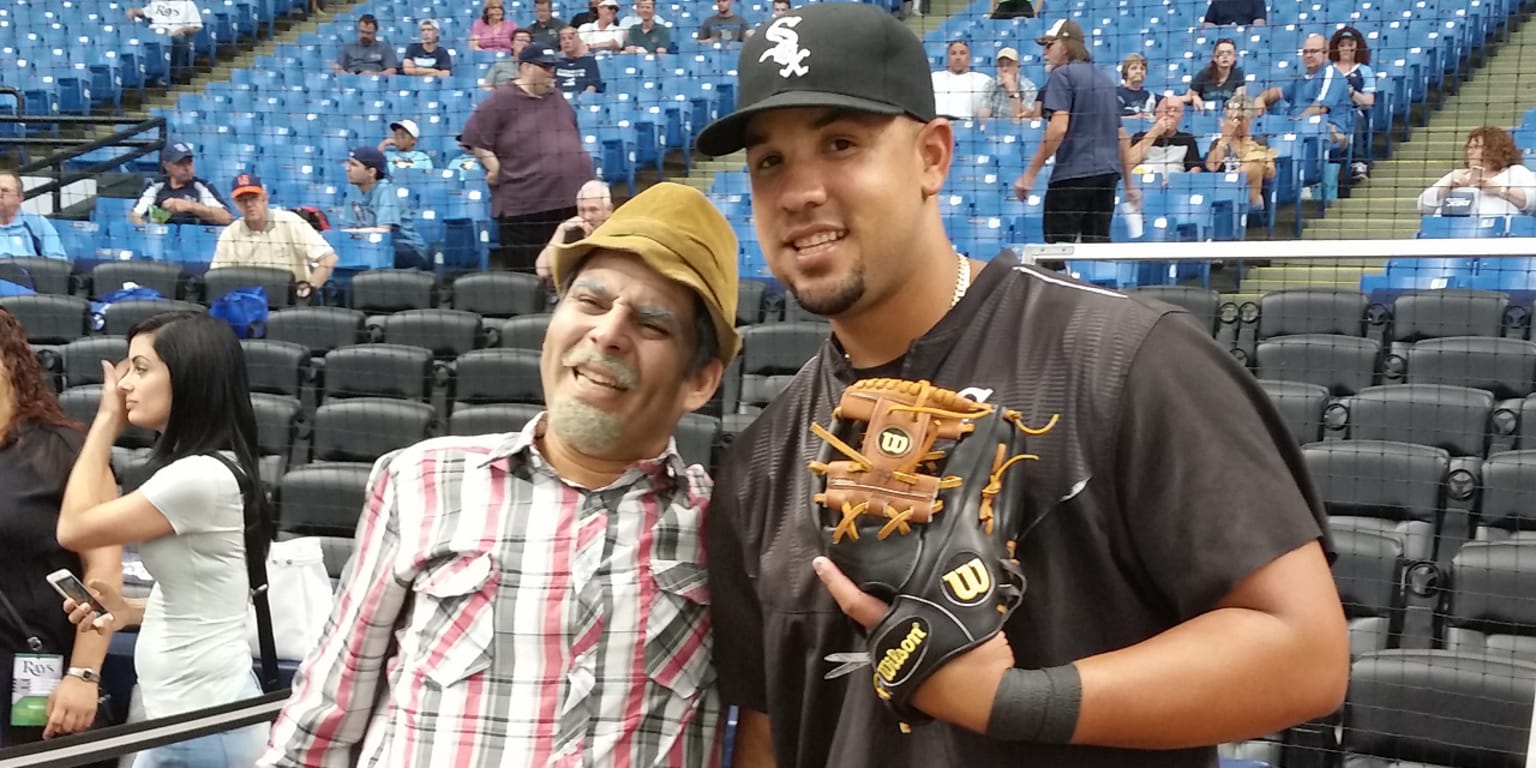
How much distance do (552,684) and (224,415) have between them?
1.88 m

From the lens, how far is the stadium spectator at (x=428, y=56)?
10148mm

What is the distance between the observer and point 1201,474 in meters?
1.29

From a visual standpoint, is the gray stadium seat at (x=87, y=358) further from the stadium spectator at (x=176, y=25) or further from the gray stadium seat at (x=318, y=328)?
the stadium spectator at (x=176, y=25)

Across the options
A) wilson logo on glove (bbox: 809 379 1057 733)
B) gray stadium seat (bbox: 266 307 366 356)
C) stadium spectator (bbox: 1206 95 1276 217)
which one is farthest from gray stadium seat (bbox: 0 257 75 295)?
wilson logo on glove (bbox: 809 379 1057 733)

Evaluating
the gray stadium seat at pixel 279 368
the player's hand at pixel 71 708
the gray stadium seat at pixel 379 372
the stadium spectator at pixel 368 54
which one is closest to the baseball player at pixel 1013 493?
the player's hand at pixel 71 708

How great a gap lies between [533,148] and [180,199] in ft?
8.90

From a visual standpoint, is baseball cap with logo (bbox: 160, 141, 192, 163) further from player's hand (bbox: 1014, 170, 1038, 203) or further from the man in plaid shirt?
the man in plaid shirt

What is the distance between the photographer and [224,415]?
130 inches

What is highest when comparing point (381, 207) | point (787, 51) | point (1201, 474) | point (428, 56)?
point (428, 56)

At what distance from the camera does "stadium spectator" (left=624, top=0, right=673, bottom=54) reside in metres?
9.52

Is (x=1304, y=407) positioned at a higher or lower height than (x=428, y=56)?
lower

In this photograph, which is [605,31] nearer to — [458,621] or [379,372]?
[379,372]

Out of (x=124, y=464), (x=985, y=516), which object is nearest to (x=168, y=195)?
(x=124, y=464)

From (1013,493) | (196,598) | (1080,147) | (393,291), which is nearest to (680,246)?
(1013,493)
